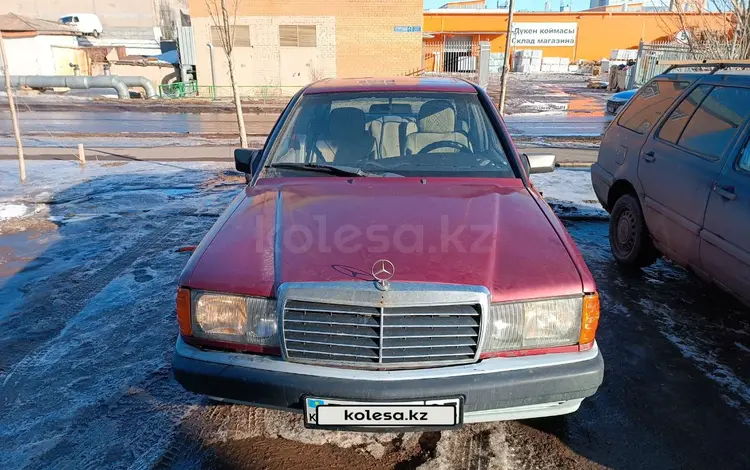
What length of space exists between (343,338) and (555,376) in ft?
3.02

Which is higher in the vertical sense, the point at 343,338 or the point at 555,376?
the point at 343,338

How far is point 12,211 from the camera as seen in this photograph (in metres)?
6.59

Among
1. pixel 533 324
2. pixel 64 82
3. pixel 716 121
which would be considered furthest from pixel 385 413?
pixel 64 82

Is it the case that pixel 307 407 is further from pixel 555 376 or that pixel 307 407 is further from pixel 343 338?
pixel 555 376

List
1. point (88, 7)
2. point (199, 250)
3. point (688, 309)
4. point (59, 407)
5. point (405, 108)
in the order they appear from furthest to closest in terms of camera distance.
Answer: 1. point (88, 7)
2. point (688, 309)
3. point (405, 108)
4. point (59, 407)
5. point (199, 250)

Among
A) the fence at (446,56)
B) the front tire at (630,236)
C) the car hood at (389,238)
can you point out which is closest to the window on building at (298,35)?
the fence at (446,56)

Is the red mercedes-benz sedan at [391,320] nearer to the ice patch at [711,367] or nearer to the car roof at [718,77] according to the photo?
the ice patch at [711,367]

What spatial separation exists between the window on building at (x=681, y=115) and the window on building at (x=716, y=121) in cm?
6

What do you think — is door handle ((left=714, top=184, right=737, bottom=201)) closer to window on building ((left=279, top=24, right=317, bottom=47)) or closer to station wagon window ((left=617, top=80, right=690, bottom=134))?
station wagon window ((left=617, top=80, right=690, bottom=134))

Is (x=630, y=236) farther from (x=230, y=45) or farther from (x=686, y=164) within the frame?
(x=230, y=45)

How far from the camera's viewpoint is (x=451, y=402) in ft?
6.96

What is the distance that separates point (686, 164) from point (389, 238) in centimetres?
293

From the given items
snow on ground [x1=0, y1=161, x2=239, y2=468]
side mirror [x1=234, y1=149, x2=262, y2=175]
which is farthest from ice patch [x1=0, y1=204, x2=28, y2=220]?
side mirror [x1=234, y1=149, x2=262, y2=175]

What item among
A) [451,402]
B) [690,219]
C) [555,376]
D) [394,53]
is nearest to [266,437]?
[451,402]
